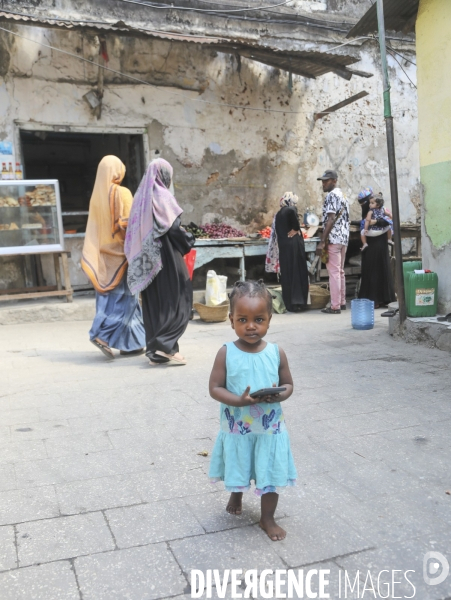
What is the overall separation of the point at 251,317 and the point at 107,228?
3871 mm

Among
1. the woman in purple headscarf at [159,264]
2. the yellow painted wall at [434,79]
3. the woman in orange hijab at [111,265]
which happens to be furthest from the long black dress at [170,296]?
the yellow painted wall at [434,79]

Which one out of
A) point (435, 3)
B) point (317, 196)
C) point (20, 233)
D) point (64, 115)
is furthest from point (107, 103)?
point (435, 3)

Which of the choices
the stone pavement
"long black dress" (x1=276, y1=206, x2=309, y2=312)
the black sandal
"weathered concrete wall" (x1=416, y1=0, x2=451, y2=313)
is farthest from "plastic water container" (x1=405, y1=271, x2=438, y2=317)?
the black sandal

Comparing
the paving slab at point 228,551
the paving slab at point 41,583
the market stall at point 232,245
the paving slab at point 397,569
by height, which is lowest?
the paving slab at point 397,569

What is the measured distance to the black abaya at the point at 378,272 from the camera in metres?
8.87

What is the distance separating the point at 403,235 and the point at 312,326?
3791mm

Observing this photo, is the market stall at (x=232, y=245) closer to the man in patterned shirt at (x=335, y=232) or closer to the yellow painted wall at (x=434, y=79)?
the man in patterned shirt at (x=335, y=232)

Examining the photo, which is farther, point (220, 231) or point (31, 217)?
point (220, 231)

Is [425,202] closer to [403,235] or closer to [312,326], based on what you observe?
[312,326]

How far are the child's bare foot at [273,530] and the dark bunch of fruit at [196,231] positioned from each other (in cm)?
698

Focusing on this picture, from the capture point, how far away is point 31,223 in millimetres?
8359

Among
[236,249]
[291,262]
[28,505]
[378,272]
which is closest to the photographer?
[28,505]

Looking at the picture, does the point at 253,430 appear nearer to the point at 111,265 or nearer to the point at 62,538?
the point at 62,538

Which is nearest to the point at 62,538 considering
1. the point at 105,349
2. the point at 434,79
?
the point at 105,349
